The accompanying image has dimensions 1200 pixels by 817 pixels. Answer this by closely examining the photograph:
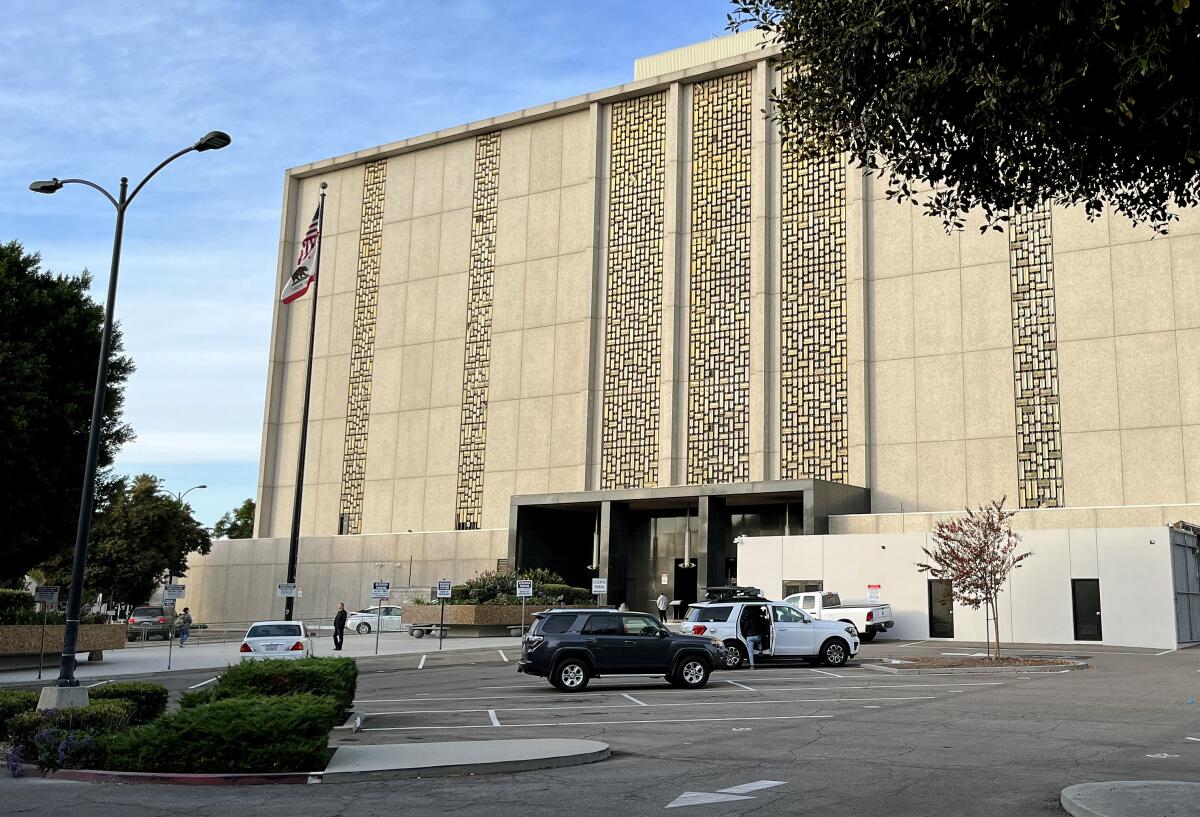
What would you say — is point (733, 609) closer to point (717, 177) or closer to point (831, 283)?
point (831, 283)

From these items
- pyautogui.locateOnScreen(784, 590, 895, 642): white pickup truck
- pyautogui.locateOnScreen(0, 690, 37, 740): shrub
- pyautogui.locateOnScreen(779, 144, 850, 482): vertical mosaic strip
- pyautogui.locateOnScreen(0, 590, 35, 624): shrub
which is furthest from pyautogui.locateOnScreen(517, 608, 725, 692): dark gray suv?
pyautogui.locateOnScreen(779, 144, 850, 482): vertical mosaic strip

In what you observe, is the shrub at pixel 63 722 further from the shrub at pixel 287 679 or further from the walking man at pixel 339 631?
the walking man at pixel 339 631

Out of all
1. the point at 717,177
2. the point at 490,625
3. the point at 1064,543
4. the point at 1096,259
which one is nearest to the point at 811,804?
the point at 1064,543

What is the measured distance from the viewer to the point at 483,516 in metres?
64.4

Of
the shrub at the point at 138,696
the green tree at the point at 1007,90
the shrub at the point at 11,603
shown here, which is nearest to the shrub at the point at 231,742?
the shrub at the point at 138,696

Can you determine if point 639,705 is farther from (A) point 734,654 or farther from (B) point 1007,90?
(B) point 1007,90

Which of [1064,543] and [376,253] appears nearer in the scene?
[1064,543]

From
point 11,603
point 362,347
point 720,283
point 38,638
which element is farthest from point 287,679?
point 362,347

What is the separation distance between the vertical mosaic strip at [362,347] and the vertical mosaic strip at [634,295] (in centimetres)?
1721

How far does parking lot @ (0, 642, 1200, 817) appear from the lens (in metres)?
10.8

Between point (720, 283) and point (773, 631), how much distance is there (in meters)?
32.0

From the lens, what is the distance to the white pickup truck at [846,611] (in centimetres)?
4181

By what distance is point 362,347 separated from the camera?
7144cm

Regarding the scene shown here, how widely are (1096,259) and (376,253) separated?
143 ft
